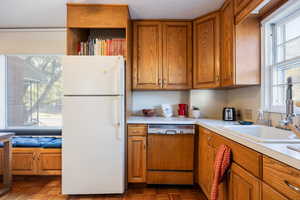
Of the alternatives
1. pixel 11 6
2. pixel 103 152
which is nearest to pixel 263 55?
pixel 103 152

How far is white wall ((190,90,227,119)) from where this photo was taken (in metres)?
3.04

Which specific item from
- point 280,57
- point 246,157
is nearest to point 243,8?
point 280,57

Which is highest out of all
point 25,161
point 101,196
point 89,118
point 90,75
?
point 90,75

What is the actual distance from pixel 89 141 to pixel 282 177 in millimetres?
1872

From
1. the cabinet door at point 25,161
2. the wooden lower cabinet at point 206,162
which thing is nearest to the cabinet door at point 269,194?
the wooden lower cabinet at point 206,162

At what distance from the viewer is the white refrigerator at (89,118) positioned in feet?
7.44

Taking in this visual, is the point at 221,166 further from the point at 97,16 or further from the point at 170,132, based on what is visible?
the point at 97,16

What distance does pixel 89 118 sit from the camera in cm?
227

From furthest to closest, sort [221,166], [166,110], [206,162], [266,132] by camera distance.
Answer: [166,110] → [206,162] → [266,132] → [221,166]

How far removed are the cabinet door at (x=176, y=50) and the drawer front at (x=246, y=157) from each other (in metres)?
A: 1.47

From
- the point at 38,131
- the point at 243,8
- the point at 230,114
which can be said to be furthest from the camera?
the point at 38,131

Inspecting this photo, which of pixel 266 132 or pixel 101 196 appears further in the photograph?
pixel 101 196

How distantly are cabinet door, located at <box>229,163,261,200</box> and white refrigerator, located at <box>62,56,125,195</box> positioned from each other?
126 centimetres

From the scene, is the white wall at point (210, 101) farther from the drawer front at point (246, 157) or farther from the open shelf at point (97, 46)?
the drawer front at point (246, 157)
